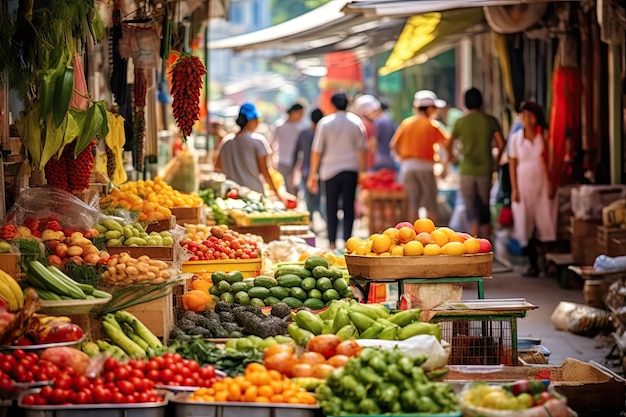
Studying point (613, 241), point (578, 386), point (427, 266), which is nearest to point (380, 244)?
point (427, 266)

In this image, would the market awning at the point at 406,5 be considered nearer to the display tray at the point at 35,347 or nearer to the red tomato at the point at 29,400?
the display tray at the point at 35,347

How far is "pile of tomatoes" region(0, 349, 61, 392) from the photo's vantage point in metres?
5.53

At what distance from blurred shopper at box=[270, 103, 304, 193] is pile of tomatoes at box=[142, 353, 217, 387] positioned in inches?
496

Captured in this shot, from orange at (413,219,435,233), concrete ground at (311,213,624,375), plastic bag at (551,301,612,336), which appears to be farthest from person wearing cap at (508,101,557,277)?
orange at (413,219,435,233)

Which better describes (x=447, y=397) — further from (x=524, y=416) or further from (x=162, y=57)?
(x=162, y=57)

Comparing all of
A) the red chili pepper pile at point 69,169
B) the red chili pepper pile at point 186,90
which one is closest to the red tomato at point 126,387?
the red chili pepper pile at point 69,169

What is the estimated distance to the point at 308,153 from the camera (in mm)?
18422

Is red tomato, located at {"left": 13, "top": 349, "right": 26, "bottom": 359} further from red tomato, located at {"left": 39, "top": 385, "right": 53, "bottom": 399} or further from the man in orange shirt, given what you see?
the man in orange shirt

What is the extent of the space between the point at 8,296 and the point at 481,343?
2.85 meters

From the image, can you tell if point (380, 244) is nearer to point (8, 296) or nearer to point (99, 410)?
point (8, 296)

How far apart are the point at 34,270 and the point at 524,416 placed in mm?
2822

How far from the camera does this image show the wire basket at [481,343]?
7113mm

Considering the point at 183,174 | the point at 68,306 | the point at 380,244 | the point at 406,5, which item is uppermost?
the point at 406,5

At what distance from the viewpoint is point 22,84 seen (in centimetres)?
720
